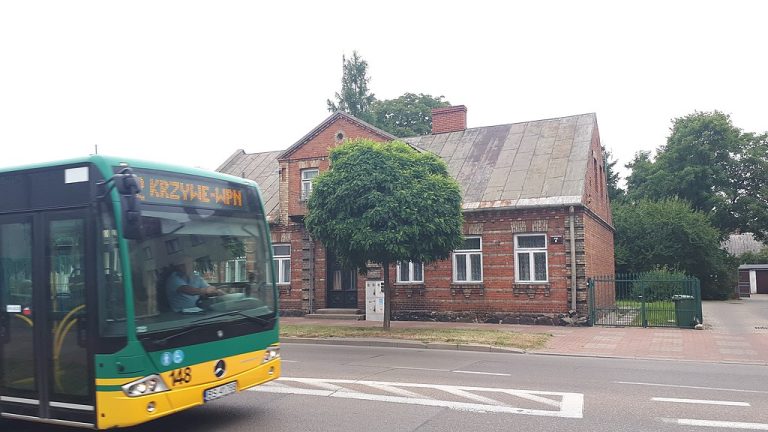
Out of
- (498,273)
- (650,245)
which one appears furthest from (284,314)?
(650,245)

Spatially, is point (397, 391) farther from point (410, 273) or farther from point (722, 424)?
point (410, 273)

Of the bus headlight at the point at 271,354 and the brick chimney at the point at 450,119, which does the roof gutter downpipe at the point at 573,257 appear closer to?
the brick chimney at the point at 450,119

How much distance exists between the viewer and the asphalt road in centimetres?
689

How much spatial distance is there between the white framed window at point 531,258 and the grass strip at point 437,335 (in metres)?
3.88

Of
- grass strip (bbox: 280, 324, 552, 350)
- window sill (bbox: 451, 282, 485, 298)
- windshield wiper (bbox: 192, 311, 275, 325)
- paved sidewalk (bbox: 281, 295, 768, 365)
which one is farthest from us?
window sill (bbox: 451, 282, 485, 298)

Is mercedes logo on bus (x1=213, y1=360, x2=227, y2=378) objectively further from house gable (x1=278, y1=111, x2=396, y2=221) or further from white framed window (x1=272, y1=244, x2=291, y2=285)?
white framed window (x1=272, y1=244, x2=291, y2=285)

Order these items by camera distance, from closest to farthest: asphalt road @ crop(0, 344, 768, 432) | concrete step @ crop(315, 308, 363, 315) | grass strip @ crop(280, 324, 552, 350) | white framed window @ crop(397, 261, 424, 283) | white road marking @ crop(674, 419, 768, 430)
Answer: white road marking @ crop(674, 419, 768, 430)
asphalt road @ crop(0, 344, 768, 432)
grass strip @ crop(280, 324, 552, 350)
white framed window @ crop(397, 261, 424, 283)
concrete step @ crop(315, 308, 363, 315)

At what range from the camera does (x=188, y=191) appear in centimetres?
663

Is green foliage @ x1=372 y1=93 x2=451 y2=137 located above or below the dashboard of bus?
above

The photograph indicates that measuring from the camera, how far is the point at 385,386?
9109 millimetres

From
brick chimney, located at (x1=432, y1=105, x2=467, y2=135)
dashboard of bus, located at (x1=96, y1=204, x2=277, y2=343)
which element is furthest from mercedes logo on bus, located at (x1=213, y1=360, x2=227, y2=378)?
brick chimney, located at (x1=432, y1=105, x2=467, y2=135)

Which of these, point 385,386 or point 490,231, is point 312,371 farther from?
point 490,231

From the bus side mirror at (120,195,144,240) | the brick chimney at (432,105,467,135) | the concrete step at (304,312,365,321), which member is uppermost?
the brick chimney at (432,105,467,135)

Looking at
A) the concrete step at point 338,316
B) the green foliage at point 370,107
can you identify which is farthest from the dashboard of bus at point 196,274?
the green foliage at point 370,107
